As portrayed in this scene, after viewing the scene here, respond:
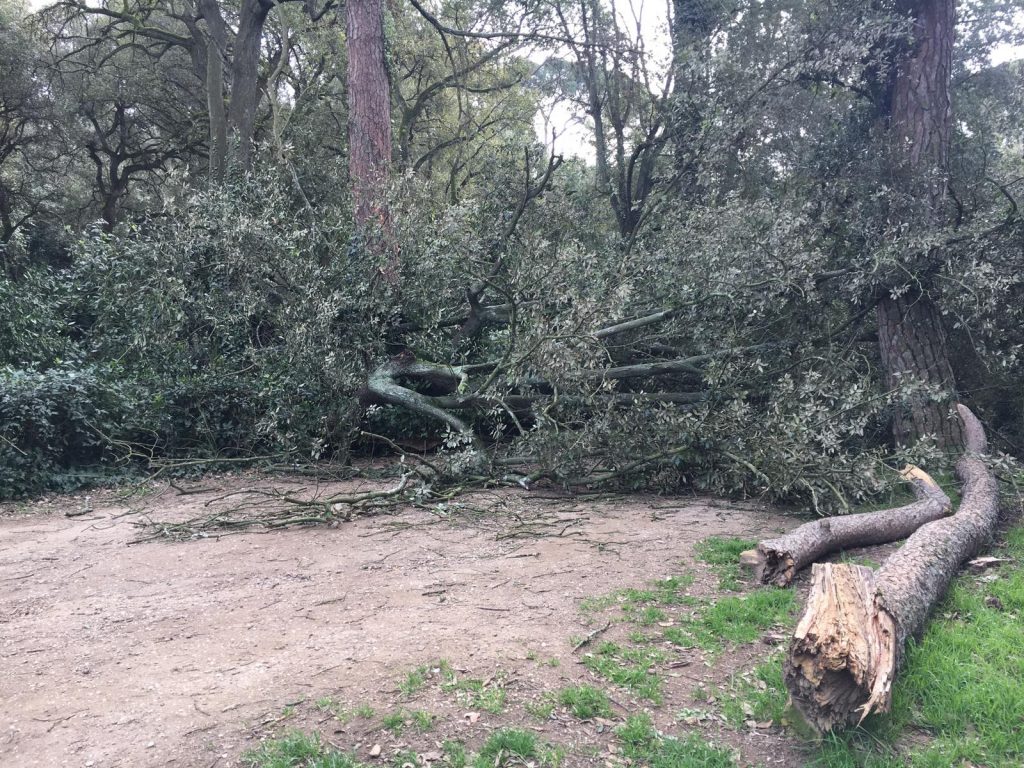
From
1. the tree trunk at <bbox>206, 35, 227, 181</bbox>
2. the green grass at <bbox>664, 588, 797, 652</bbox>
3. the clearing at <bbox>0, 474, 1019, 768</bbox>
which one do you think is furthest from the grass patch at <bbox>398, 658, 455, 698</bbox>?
the tree trunk at <bbox>206, 35, 227, 181</bbox>

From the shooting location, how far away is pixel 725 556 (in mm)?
4719

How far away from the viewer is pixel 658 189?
11.0m

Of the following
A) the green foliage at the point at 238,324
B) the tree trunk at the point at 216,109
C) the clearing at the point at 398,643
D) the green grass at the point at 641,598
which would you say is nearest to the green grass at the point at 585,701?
the clearing at the point at 398,643

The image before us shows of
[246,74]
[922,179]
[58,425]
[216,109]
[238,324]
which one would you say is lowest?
[58,425]

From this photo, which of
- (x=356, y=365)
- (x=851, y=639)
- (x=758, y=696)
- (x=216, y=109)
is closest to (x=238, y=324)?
(x=356, y=365)

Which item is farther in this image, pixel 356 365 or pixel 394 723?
pixel 356 365

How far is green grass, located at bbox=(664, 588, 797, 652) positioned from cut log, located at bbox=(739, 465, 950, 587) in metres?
0.19

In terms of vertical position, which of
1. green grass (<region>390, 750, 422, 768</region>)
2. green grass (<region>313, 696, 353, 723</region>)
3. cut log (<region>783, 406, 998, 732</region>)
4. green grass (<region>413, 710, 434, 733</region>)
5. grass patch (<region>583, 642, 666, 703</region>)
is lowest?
grass patch (<region>583, 642, 666, 703</region>)

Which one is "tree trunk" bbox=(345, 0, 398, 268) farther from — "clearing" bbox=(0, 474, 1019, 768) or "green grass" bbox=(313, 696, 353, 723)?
"green grass" bbox=(313, 696, 353, 723)

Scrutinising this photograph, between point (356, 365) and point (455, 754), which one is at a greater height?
point (356, 365)

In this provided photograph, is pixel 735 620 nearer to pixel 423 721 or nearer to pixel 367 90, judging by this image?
pixel 423 721

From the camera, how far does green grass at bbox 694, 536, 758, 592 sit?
425 cm

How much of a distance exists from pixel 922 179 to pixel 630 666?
6307 mm

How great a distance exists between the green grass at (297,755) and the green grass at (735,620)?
5.48ft
